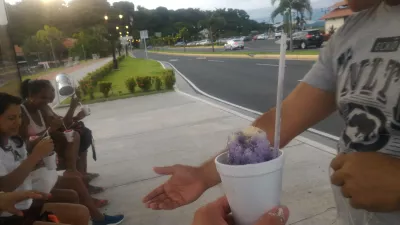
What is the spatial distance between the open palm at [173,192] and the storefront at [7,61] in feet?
10.6

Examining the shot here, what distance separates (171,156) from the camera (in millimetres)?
4949

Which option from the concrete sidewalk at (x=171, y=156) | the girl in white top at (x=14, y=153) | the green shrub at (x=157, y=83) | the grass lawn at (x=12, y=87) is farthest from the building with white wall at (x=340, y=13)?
the green shrub at (x=157, y=83)

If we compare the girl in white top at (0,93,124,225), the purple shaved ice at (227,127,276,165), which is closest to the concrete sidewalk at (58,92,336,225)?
the girl in white top at (0,93,124,225)

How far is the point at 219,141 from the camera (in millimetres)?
5391

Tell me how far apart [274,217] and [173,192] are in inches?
14.2

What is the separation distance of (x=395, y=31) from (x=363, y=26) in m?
0.11

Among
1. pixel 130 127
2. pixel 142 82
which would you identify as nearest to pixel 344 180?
pixel 130 127

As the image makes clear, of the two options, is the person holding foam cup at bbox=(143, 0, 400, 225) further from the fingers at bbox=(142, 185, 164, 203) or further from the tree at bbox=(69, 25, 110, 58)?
the tree at bbox=(69, 25, 110, 58)

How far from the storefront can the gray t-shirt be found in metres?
3.55

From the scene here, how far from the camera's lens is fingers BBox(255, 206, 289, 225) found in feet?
2.52

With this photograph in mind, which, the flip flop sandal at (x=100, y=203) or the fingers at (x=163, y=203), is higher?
the fingers at (x=163, y=203)

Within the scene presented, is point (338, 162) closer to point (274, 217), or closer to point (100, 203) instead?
point (274, 217)

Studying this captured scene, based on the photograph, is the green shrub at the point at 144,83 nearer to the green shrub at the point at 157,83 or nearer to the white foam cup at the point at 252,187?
the green shrub at the point at 157,83

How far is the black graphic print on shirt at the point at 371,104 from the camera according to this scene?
874 millimetres
